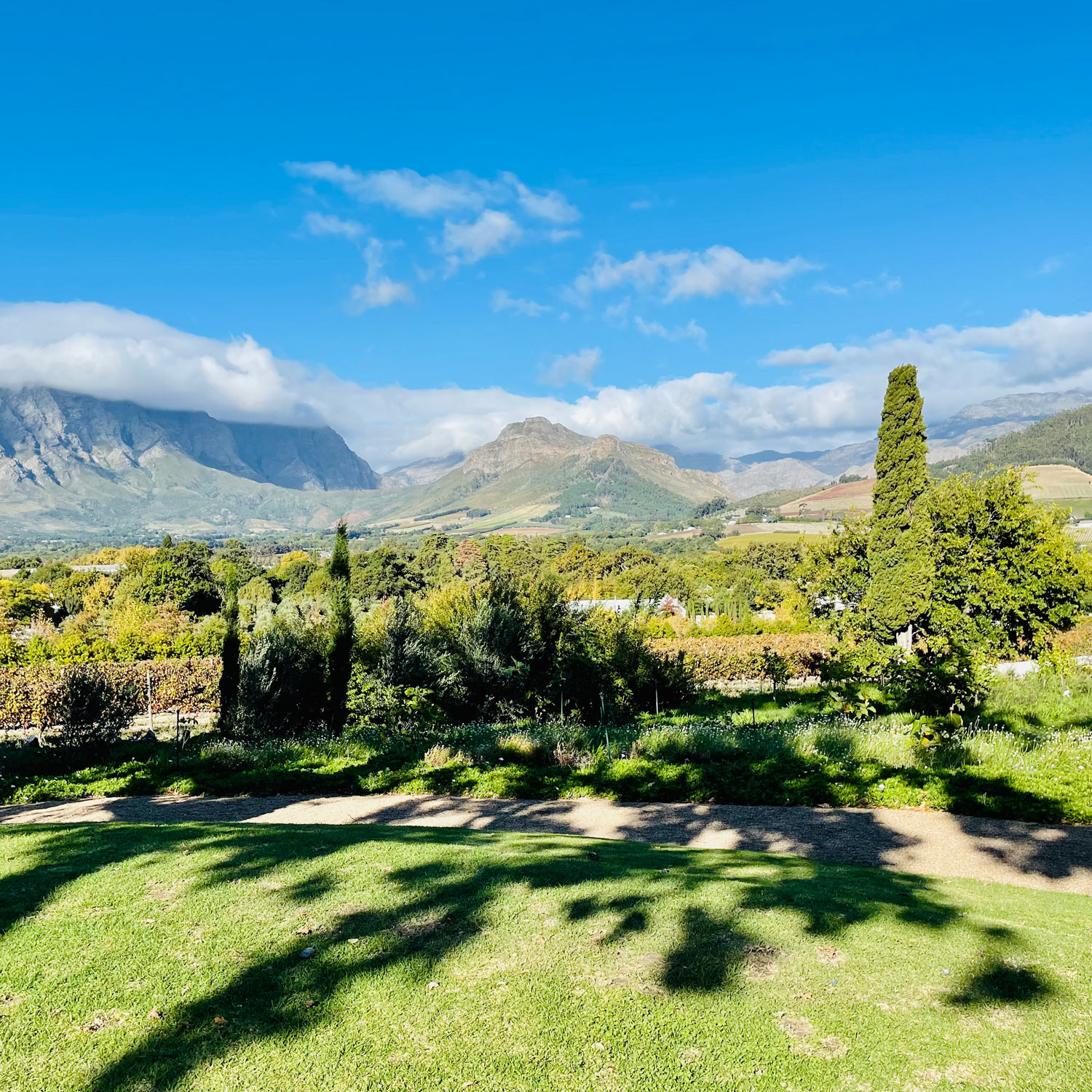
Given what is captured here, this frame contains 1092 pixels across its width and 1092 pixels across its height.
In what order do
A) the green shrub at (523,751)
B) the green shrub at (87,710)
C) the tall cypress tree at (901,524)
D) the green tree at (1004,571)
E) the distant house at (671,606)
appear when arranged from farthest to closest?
the distant house at (671,606) < the tall cypress tree at (901,524) < the green tree at (1004,571) < the green shrub at (87,710) < the green shrub at (523,751)

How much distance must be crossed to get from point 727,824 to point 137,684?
2237cm

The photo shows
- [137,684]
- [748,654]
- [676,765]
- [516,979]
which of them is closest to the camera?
[516,979]

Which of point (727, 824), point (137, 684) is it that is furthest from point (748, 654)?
point (137, 684)

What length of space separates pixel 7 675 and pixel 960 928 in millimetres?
29760

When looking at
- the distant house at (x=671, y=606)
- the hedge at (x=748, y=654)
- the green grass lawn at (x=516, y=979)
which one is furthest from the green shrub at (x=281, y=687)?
the distant house at (x=671, y=606)

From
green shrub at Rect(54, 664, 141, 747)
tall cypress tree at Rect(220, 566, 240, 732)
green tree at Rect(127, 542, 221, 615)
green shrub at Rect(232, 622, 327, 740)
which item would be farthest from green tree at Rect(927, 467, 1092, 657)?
green tree at Rect(127, 542, 221, 615)

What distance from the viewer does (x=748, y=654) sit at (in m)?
29.3

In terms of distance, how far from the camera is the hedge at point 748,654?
29.0 m

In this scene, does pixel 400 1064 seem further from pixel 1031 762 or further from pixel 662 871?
pixel 1031 762

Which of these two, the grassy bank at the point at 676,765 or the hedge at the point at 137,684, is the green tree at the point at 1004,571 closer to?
the grassy bank at the point at 676,765

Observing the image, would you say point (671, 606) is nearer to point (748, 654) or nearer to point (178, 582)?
point (748, 654)

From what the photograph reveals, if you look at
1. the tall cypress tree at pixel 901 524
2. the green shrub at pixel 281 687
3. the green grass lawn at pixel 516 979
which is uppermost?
the tall cypress tree at pixel 901 524

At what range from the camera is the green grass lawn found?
10.3 feet

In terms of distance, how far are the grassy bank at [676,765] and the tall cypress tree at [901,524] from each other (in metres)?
4.73
